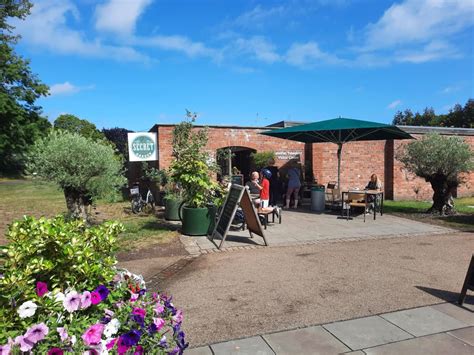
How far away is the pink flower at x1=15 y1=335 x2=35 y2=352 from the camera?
1.74 m

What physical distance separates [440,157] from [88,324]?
34.9 feet

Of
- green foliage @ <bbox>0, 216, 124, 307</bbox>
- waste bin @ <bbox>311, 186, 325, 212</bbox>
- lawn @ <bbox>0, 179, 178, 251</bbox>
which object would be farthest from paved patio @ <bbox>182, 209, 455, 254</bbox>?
green foliage @ <bbox>0, 216, 124, 307</bbox>

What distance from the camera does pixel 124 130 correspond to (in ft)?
69.4

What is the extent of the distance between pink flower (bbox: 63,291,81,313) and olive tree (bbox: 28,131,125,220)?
550 centimetres

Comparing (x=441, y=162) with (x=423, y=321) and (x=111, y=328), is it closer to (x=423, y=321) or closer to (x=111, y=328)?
(x=423, y=321)

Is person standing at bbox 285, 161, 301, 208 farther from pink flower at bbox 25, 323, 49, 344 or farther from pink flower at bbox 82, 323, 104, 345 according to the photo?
pink flower at bbox 25, 323, 49, 344

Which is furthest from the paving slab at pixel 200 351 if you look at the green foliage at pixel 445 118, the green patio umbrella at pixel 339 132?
the green foliage at pixel 445 118

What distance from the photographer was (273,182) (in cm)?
1316

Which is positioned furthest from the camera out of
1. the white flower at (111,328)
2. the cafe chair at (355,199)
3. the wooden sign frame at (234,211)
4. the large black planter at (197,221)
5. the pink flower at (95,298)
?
the cafe chair at (355,199)

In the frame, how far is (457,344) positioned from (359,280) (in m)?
1.78

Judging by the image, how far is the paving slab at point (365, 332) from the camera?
324 centimetres

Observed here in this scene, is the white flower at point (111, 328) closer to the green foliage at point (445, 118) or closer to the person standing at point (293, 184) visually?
the person standing at point (293, 184)

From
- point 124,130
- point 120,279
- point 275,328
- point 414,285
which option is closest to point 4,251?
point 120,279

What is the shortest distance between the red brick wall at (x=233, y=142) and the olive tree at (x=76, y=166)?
14.6 ft
